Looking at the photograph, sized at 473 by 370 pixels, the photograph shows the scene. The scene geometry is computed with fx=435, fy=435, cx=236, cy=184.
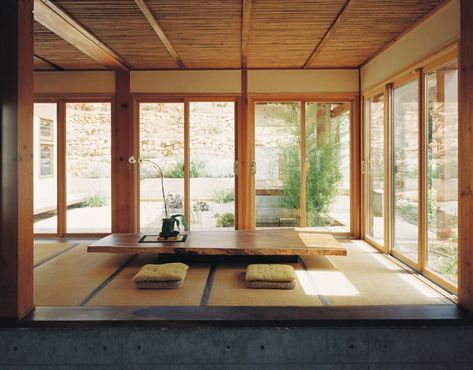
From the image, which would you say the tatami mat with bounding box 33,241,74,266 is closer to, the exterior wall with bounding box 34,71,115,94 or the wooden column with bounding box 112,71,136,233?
the wooden column with bounding box 112,71,136,233

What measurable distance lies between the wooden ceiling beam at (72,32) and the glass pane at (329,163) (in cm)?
295

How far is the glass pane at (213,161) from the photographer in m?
6.63

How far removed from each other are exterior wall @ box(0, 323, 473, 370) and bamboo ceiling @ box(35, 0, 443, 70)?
274 centimetres

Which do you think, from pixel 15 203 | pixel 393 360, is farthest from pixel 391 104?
pixel 15 203

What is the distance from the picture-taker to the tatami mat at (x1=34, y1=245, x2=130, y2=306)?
11.6 ft

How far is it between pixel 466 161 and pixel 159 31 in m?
3.26

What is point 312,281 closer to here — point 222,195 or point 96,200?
point 222,195

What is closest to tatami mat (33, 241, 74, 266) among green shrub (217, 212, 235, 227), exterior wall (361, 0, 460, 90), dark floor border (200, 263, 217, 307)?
dark floor border (200, 263, 217, 307)

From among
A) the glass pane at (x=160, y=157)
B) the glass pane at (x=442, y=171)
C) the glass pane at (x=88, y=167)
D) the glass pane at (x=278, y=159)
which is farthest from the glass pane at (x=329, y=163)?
the glass pane at (x=88, y=167)

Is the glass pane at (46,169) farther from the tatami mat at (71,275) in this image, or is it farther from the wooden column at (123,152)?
the tatami mat at (71,275)

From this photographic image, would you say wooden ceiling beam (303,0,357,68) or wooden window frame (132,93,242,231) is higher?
wooden ceiling beam (303,0,357,68)

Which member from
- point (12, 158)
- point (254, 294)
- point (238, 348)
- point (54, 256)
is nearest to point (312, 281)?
point (254, 294)

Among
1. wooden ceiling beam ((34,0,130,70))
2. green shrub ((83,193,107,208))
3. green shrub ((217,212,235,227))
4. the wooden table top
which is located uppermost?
wooden ceiling beam ((34,0,130,70))

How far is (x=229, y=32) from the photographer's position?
15.6 feet
